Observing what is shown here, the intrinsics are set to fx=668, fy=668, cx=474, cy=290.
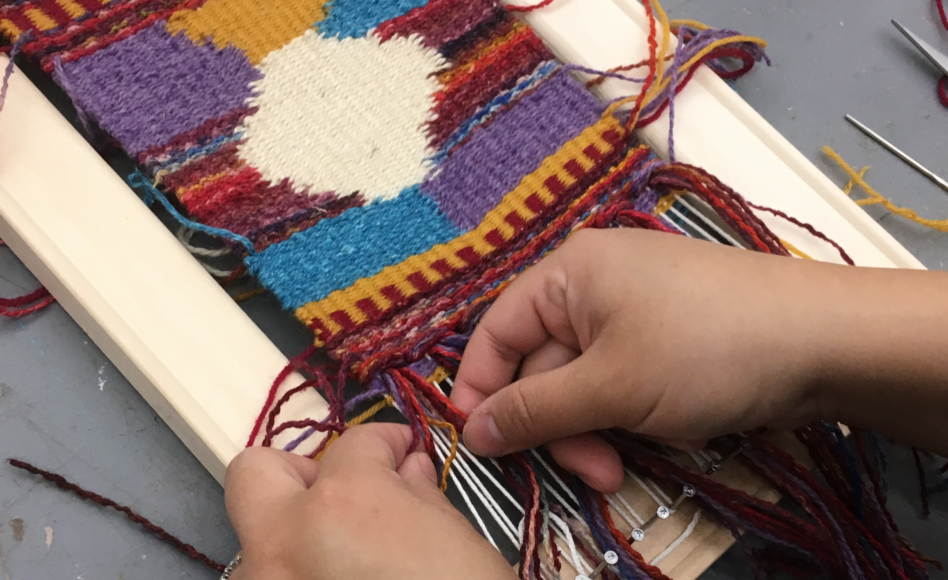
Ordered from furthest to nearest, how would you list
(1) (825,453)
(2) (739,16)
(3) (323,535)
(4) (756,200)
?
(2) (739,16), (4) (756,200), (1) (825,453), (3) (323,535)

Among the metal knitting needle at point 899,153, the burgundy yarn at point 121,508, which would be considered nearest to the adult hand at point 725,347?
the burgundy yarn at point 121,508

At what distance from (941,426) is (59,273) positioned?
0.85 metres

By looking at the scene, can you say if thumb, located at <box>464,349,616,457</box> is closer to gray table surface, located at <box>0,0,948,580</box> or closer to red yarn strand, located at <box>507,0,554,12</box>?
gray table surface, located at <box>0,0,948,580</box>

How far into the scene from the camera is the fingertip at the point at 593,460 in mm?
649

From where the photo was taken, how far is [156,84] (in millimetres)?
782

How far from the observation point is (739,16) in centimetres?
101

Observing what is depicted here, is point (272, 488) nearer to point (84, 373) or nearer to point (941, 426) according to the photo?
point (84, 373)

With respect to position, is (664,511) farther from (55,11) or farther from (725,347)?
(55,11)

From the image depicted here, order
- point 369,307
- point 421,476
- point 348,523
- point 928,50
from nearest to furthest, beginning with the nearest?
1. point 348,523
2. point 421,476
3. point 369,307
4. point 928,50

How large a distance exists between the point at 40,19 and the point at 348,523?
2.30 feet

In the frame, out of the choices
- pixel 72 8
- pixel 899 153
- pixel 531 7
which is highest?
pixel 72 8

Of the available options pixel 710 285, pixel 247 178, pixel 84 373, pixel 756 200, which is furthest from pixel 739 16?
pixel 84 373

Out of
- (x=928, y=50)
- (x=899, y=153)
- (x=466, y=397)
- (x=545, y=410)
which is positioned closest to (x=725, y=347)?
(x=545, y=410)

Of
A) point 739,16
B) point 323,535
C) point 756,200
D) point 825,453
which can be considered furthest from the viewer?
point 739,16
